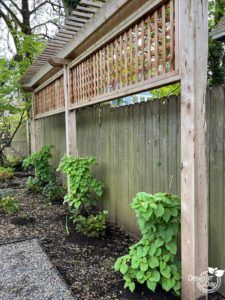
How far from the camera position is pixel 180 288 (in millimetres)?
1880

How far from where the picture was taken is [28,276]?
2281 millimetres

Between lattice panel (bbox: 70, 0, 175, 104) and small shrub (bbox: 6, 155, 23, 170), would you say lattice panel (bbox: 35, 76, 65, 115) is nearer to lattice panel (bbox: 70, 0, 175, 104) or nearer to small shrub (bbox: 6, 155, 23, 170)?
lattice panel (bbox: 70, 0, 175, 104)

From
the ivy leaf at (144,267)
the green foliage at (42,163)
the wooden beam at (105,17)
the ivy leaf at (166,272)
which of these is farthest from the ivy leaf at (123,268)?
the green foliage at (42,163)

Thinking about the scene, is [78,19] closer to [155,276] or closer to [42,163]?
[155,276]

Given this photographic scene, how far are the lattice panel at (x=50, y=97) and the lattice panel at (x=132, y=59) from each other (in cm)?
90

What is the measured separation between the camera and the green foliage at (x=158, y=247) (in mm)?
1852

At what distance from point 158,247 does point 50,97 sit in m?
3.99

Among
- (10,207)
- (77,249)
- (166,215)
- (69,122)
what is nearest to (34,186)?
(10,207)

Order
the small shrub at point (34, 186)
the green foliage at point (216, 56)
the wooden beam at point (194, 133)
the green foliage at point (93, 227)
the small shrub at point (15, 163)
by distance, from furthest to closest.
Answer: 1. the small shrub at point (15, 163)
2. the green foliage at point (216, 56)
3. the small shrub at point (34, 186)
4. the green foliage at point (93, 227)
5. the wooden beam at point (194, 133)

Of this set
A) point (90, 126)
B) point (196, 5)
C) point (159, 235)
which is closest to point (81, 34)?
point (90, 126)

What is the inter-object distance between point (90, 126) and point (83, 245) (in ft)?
6.01

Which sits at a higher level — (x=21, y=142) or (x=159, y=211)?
(x=21, y=142)

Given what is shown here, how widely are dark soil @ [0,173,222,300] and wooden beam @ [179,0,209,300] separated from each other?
1.49 ft

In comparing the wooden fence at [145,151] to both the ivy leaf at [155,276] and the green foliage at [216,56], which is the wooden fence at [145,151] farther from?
the green foliage at [216,56]
